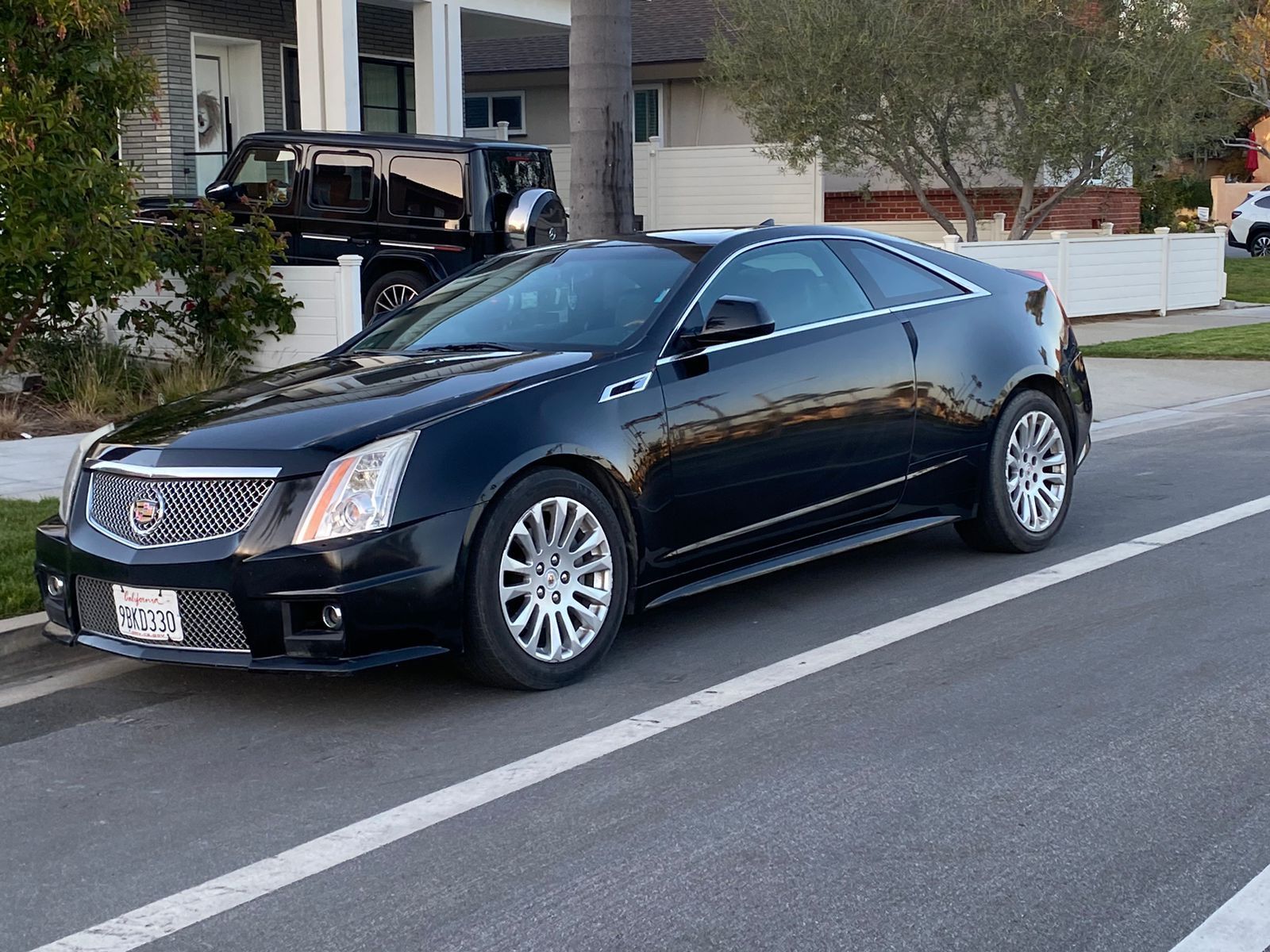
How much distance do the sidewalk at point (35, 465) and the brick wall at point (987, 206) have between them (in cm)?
1763

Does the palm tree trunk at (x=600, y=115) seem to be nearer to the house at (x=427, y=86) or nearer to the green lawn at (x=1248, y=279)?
the house at (x=427, y=86)

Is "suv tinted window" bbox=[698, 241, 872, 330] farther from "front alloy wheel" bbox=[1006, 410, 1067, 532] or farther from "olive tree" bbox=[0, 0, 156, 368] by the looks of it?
"olive tree" bbox=[0, 0, 156, 368]

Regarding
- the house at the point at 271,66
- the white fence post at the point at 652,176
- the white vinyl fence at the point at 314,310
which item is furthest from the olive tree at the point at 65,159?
the white fence post at the point at 652,176

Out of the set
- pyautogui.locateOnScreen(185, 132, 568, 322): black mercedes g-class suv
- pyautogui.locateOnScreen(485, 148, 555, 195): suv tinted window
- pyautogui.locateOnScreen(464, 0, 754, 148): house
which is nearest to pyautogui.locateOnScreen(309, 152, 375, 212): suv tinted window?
pyautogui.locateOnScreen(185, 132, 568, 322): black mercedes g-class suv

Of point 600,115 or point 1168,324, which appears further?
point 1168,324

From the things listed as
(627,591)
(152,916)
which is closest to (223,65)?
(627,591)

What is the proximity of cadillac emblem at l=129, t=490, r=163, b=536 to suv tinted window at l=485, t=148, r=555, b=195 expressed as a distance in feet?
35.9

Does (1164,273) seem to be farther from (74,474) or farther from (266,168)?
(74,474)

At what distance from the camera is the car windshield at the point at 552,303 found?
642 centimetres

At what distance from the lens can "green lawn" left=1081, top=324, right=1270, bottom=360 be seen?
16891 millimetres

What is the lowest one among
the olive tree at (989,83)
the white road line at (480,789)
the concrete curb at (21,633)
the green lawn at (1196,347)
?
the white road line at (480,789)

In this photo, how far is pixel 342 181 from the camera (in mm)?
16516

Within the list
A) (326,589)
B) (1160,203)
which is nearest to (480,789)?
(326,589)

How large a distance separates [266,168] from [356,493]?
1236cm
